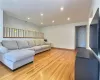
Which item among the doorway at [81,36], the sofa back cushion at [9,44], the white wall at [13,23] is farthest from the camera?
the doorway at [81,36]

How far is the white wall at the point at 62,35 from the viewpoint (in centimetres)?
613

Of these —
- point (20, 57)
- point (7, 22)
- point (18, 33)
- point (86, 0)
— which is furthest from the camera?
point (18, 33)

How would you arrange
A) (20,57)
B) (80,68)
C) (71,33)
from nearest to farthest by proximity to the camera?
(80,68), (20,57), (71,33)

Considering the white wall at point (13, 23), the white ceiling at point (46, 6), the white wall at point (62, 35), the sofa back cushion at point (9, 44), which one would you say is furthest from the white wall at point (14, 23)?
the white wall at point (62, 35)

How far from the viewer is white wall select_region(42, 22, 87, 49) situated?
6131 millimetres

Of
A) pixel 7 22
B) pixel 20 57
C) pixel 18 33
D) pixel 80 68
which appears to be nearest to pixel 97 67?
pixel 80 68

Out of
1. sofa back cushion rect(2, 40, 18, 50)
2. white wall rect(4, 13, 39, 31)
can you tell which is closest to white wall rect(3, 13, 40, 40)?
white wall rect(4, 13, 39, 31)

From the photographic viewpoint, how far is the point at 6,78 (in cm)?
179

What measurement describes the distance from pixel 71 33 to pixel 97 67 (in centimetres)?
504

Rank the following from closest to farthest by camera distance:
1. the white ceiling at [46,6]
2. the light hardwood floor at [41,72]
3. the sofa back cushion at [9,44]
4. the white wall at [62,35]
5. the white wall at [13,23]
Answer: the light hardwood floor at [41,72], the white ceiling at [46,6], the sofa back cushion at [9,44], the white wall at [13,23], the white wall at [62,35]

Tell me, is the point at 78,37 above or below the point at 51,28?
below

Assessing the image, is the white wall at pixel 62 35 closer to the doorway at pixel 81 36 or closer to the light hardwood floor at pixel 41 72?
the doorway at pixel 81 36

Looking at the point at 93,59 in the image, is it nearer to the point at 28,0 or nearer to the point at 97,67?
the point at 97,67

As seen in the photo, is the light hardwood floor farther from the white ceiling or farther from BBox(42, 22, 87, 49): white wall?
BBox(42, 22, 87, 49): white wall
